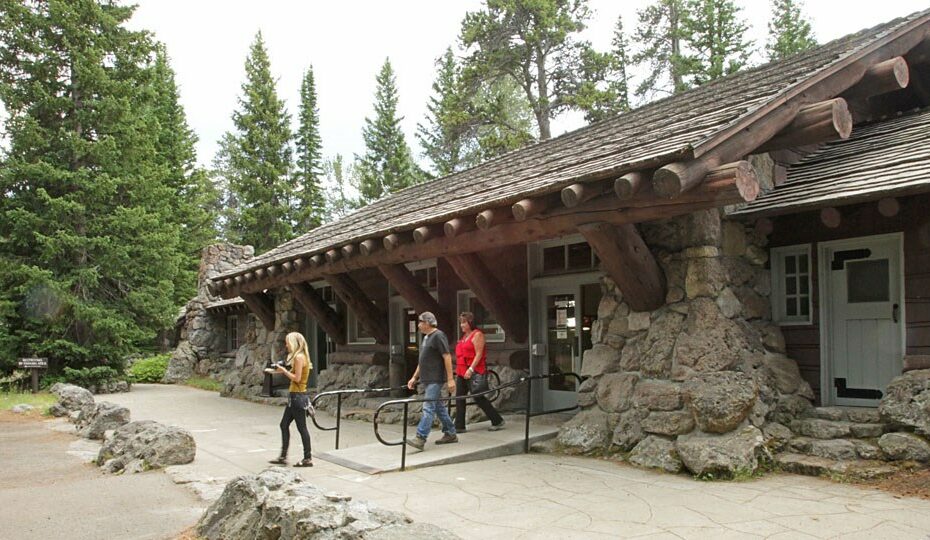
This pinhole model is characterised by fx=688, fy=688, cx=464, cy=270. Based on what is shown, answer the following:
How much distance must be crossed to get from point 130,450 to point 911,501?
7911 mm

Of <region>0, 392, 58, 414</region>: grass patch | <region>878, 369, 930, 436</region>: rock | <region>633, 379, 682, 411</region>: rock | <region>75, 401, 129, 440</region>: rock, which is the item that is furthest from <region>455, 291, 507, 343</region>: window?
<region>0, 392, 58, 414</region>: grass patch

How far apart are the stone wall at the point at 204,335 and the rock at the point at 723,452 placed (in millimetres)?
20009

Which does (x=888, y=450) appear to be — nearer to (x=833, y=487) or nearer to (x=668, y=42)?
(x=833, y=487)

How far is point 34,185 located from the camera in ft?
60.5

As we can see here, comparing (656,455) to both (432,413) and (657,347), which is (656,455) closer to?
(657,347)

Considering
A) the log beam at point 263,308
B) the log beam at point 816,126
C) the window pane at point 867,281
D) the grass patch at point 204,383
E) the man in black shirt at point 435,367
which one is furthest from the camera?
the grass patch at point 204,383

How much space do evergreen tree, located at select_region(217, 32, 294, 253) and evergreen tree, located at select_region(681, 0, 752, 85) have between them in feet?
59.8

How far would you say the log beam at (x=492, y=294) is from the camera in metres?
9.28

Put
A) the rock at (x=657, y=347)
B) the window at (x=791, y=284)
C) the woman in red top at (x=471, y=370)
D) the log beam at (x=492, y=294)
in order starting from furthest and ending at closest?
the log beam at (x=492, y=294)
the woman in red top at (x=471, y=370)
the window at (x=791, y=284)
the rock at (x=657, y=347)

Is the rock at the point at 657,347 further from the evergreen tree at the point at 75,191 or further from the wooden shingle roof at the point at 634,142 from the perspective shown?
the evergreen tree at the point at 75,191

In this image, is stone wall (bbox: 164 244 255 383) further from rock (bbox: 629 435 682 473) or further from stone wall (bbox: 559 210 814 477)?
rock (bbox: 629 435 682 473)

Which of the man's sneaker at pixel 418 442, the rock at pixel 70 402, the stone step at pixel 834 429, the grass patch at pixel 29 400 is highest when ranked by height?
the stone step at pixel 834 429

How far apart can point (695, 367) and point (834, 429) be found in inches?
56.7

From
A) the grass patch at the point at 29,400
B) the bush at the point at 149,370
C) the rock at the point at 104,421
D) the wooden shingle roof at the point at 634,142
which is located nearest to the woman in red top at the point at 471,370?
the wooden shingle roof at the point at 634,142
